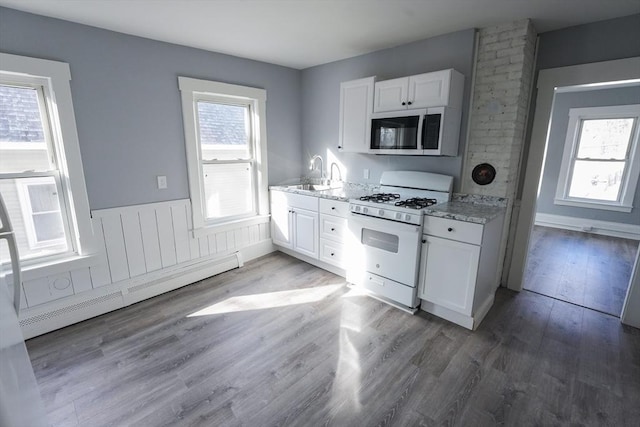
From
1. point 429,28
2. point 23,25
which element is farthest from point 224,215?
point 429,28

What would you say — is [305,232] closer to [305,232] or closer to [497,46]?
[305,232]

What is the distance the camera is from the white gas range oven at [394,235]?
2674 mm

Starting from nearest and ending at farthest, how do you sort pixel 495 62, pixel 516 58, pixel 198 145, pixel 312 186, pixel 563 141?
pixel 516 58 → pixel 495 62 → pixel 198 145 → pixel 312 186 → pixel 563 141

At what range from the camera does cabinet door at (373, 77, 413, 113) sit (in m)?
2.90

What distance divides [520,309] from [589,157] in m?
4.03

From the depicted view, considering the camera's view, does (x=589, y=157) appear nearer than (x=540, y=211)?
Yes

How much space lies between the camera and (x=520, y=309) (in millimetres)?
2861

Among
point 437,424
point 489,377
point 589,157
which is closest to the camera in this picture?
point 437,424

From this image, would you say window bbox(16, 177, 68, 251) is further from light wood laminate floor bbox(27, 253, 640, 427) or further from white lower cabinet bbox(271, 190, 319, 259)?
white lower cabinet bbox(271, 190, 319, 259)

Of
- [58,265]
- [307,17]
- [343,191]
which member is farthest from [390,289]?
[58,265]

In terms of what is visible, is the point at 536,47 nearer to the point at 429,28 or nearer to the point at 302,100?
the point at 429,28

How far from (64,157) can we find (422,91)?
3.15 metres

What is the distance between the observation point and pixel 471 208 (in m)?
2.68

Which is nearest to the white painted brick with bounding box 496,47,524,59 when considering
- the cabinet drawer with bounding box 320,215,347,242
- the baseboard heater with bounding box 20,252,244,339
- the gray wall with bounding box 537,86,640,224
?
the cabinet drawer with bounding box 320,215,347,242
